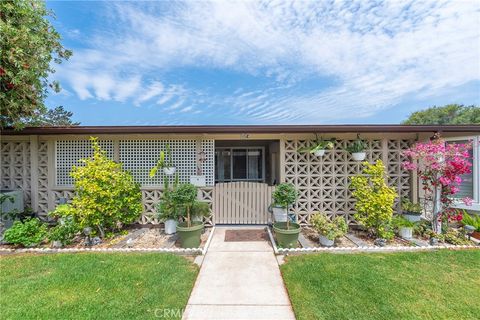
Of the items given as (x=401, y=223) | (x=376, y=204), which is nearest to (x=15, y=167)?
(x=376, y=204)

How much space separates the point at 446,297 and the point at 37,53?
854 centimetres

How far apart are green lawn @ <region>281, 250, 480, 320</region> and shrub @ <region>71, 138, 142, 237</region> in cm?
399

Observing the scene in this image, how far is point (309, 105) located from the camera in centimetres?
1283

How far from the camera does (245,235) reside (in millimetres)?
5207

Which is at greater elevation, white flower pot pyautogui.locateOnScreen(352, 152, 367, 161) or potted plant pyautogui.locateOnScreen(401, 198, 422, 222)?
white flower pot pyautogui.locateOnScreen(352, 152, 367, 161)

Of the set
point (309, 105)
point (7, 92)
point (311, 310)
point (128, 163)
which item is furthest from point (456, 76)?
point (7, 92)

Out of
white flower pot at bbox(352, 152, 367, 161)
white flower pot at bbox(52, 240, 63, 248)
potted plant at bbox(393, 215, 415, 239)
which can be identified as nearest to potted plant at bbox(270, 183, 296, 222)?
white flower pot at bbox(352, 152, 367, 161)

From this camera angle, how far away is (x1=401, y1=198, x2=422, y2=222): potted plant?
17.4ft

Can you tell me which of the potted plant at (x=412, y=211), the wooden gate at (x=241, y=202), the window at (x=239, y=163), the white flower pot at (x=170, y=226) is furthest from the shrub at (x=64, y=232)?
the potted plant at (x=412, y=211)

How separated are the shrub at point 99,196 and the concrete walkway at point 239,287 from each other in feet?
8.23

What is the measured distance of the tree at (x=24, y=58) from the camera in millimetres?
4039

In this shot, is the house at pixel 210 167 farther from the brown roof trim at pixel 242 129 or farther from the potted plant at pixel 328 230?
the potted plant at pixel 328 230

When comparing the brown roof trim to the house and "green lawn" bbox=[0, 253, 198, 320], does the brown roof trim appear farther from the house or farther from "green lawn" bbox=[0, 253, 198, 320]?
"green lawn" bbox=[0, 253, 198, 320]

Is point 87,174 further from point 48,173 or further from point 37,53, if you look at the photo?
point 37,53
